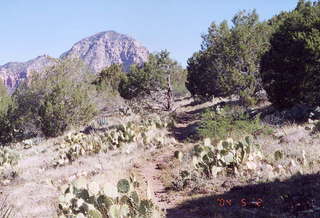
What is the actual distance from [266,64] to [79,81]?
11.7 metres

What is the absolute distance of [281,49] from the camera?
47.4 ft

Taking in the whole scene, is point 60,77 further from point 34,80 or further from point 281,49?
point 281,49

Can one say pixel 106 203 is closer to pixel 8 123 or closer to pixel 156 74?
pixel 156 74

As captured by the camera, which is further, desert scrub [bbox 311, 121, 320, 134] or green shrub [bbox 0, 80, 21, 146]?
green shrub [bbox 0, 80, 21, 146]

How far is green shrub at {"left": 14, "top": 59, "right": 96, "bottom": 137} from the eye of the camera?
21109 mm

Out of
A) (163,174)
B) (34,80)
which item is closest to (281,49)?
(163,174)

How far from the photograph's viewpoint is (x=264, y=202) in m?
5.98

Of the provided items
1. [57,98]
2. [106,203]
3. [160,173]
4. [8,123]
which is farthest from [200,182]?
[8,123]

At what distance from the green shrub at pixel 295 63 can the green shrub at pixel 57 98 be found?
10.9 meters

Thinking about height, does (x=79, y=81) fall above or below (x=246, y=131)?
above

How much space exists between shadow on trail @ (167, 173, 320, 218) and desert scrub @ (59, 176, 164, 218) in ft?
1.93
